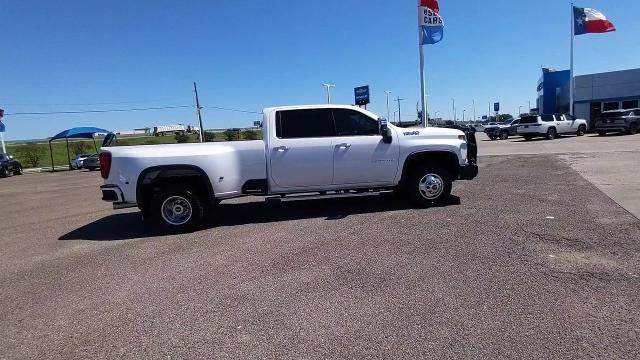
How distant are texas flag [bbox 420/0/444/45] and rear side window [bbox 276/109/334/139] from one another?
13.7 m

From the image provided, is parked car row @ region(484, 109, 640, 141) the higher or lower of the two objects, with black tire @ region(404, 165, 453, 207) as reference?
higher

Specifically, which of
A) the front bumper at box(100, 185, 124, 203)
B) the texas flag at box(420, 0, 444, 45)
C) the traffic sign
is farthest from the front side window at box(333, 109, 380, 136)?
the traffic sign

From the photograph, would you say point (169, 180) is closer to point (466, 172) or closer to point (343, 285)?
point (343, 285)

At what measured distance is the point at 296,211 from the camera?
8.63m

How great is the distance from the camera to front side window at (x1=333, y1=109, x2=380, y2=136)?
7.93 meters

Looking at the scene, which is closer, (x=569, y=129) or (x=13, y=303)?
(x=13, y=303)

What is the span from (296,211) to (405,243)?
3.13 metres

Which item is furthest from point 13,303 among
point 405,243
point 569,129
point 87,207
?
point 569,129

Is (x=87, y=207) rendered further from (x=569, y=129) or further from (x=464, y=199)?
(x=569, y=129)

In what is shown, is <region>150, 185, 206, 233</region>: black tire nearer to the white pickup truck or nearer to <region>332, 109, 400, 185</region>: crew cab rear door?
the white pickup truck

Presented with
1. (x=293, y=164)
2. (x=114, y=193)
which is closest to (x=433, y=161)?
(x=293, y=164)

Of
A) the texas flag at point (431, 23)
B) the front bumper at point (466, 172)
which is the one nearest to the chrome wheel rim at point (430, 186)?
the front bumper at point (466, 172)

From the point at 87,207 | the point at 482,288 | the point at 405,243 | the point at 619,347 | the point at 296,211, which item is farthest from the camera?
the point at 87,207

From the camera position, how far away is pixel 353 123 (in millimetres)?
7988
